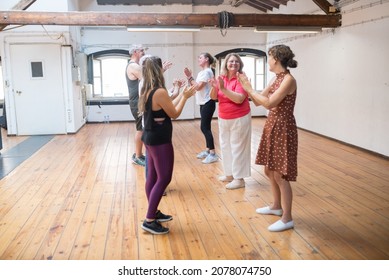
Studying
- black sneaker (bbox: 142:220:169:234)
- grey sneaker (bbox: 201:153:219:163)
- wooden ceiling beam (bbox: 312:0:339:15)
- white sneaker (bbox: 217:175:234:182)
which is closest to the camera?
black sneaker (bbox: 142:220:169:234)

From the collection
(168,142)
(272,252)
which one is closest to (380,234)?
(272,252)

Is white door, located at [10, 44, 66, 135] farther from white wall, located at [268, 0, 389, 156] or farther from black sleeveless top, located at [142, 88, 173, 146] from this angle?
black sleeveless top, located at [142, 88, 173, 146]

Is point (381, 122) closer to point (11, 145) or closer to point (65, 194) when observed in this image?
point (65, 194)

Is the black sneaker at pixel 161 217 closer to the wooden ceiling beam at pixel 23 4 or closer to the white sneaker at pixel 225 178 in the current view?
the white sneaker at pixel 225 178

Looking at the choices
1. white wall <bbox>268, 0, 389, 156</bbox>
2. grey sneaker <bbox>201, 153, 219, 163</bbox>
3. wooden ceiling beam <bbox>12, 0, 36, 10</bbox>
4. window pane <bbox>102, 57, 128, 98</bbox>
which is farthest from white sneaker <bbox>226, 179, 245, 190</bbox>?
window pane <bbox>102, 57, 128, 98</bbox>

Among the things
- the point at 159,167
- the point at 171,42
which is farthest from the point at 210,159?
the point at 171,42

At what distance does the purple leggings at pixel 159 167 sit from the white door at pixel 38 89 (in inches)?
255

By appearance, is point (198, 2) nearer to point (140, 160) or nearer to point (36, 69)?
point (36, 69)

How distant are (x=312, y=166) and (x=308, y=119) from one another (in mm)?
3776

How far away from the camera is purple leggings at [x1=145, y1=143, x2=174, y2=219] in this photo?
9.77ft

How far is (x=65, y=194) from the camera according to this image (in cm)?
433

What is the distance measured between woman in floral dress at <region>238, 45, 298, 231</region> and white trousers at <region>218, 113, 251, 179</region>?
1.02 meters

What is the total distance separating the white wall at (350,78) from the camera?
20.2ft

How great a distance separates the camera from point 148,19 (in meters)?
6.85
